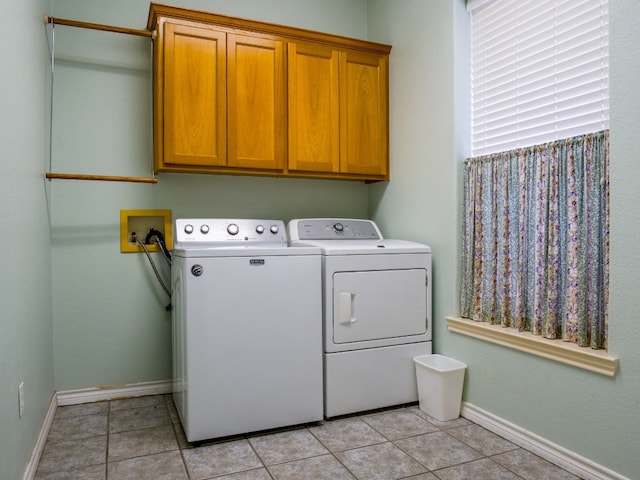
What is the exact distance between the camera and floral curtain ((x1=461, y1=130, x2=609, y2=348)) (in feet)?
6.00

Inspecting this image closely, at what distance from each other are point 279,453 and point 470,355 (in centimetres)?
109

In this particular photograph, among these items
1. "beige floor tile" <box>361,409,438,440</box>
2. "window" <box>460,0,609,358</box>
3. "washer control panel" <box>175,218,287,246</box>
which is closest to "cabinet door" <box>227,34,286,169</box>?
"washer control panel" <box>175,218,287,246</box>

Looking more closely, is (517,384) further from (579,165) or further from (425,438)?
(579,165)

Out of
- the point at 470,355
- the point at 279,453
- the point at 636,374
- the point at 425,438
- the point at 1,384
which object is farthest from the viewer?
the point at 470,355

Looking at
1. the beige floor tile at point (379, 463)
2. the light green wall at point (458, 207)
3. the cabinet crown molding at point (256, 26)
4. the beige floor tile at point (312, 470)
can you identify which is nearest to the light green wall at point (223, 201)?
the light green wall at point (458, 207)

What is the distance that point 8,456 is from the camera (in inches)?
58.2

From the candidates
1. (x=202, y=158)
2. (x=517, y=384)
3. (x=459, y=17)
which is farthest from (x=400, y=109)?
(x=517, y=384)

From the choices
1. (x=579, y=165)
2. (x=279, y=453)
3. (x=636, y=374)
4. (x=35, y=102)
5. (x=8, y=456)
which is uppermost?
(x=35, y=102)

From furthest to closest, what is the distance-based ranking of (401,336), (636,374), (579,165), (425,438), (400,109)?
(400,109)
(401,336)
(425,438)
(579,165)
(636,374)

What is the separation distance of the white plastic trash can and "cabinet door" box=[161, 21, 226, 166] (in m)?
1.62

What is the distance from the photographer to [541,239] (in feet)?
6.75

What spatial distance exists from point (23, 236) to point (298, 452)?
57.2 inches

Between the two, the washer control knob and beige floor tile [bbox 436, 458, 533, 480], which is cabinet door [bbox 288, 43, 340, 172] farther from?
beige floor tile [bbox 436, 458, 533, 480]

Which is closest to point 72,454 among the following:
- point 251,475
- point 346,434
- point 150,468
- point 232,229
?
point 150,468
